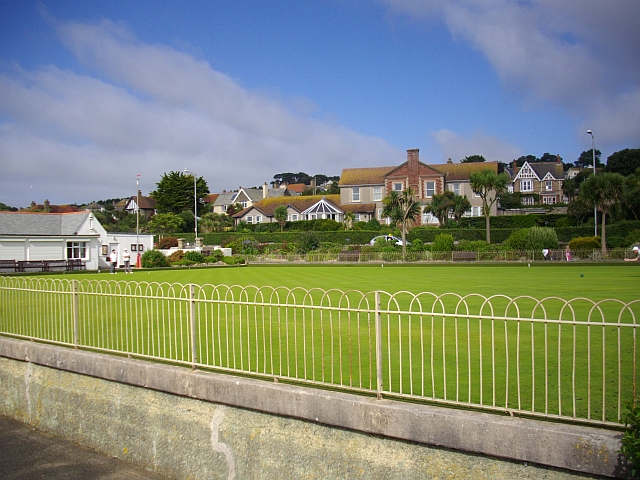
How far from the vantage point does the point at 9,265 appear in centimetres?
3688

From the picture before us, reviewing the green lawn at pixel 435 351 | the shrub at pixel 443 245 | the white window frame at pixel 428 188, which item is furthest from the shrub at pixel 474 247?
the green lawn at pixel 435 351

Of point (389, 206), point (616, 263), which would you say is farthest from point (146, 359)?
point (389, 206)

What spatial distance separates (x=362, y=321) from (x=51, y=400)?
6435 millimetres

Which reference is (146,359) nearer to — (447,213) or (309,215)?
(447,213)

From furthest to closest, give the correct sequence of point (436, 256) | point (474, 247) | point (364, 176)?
point (364, 176) < point (474, 247) < point (436, 256)

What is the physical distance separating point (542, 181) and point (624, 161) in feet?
49.8

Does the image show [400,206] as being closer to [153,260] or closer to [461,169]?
[153,260]

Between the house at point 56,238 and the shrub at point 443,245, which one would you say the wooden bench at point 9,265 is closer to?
the house at point 56,238

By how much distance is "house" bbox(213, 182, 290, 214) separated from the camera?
112 metres

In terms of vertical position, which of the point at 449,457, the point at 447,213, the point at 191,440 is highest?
the point at 447,213

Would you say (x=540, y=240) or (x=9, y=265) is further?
(x=540, y=240)

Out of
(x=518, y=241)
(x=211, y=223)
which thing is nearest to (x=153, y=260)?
(x=518, y=241)

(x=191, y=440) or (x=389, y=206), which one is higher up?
(x=389, y=206)

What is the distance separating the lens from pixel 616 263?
35188mm
